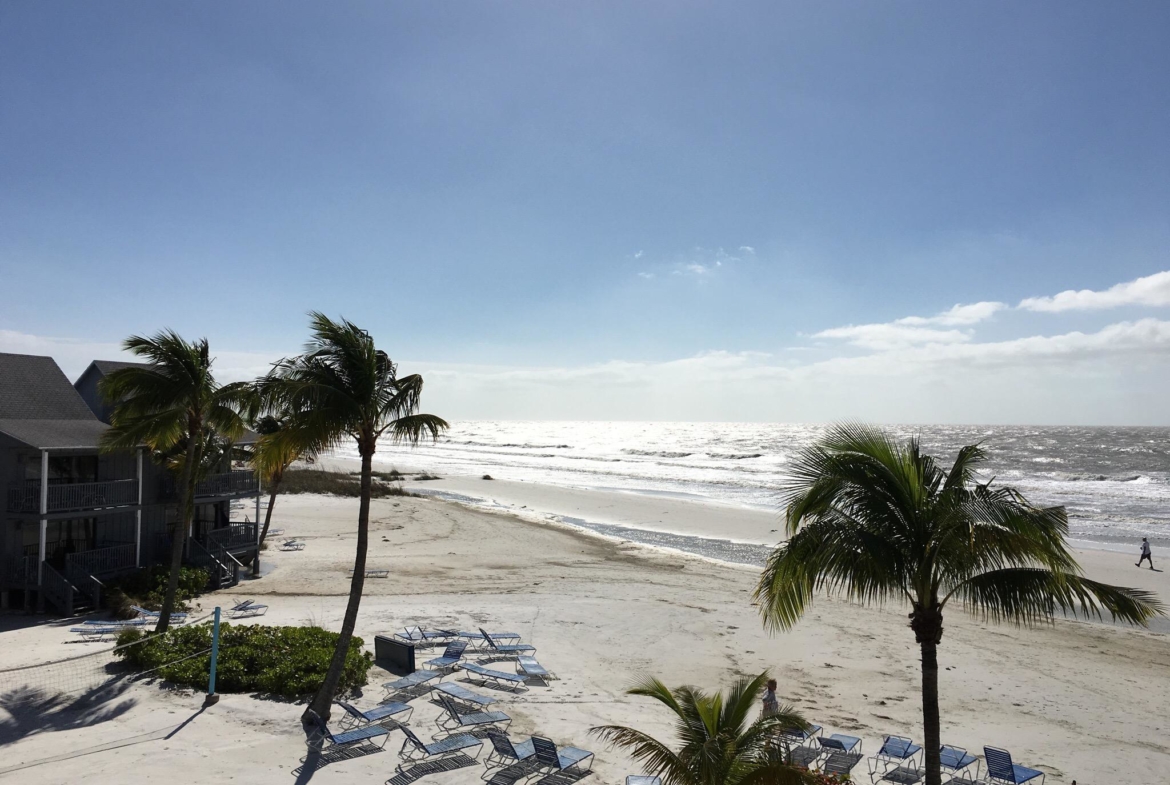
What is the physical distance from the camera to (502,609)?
68.2 feet

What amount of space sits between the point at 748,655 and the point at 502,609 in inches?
284

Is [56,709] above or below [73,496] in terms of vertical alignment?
below

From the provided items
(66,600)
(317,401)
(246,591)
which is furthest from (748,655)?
(66,600)

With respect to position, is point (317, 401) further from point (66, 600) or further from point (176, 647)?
point (66, 600)

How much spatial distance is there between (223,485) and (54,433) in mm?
5785

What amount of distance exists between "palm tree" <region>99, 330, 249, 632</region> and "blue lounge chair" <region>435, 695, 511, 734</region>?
688 cm

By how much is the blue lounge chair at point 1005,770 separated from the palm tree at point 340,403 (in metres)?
→ 9.82

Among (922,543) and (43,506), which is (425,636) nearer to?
(43,506)

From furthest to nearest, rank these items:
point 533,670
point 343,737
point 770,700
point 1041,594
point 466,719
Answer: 1. point 533,670
2. point 466,719
3. point 770,700
4. point 343,737
5. point 1041,594

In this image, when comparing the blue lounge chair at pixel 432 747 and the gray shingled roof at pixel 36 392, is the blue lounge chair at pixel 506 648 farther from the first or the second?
the gray shingled roof at pixel 36 392

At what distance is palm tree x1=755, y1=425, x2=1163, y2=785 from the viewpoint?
24.3ft

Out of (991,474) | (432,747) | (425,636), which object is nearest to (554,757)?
(432,747)

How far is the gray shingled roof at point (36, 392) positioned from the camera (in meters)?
20.5

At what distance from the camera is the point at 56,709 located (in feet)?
38.4
